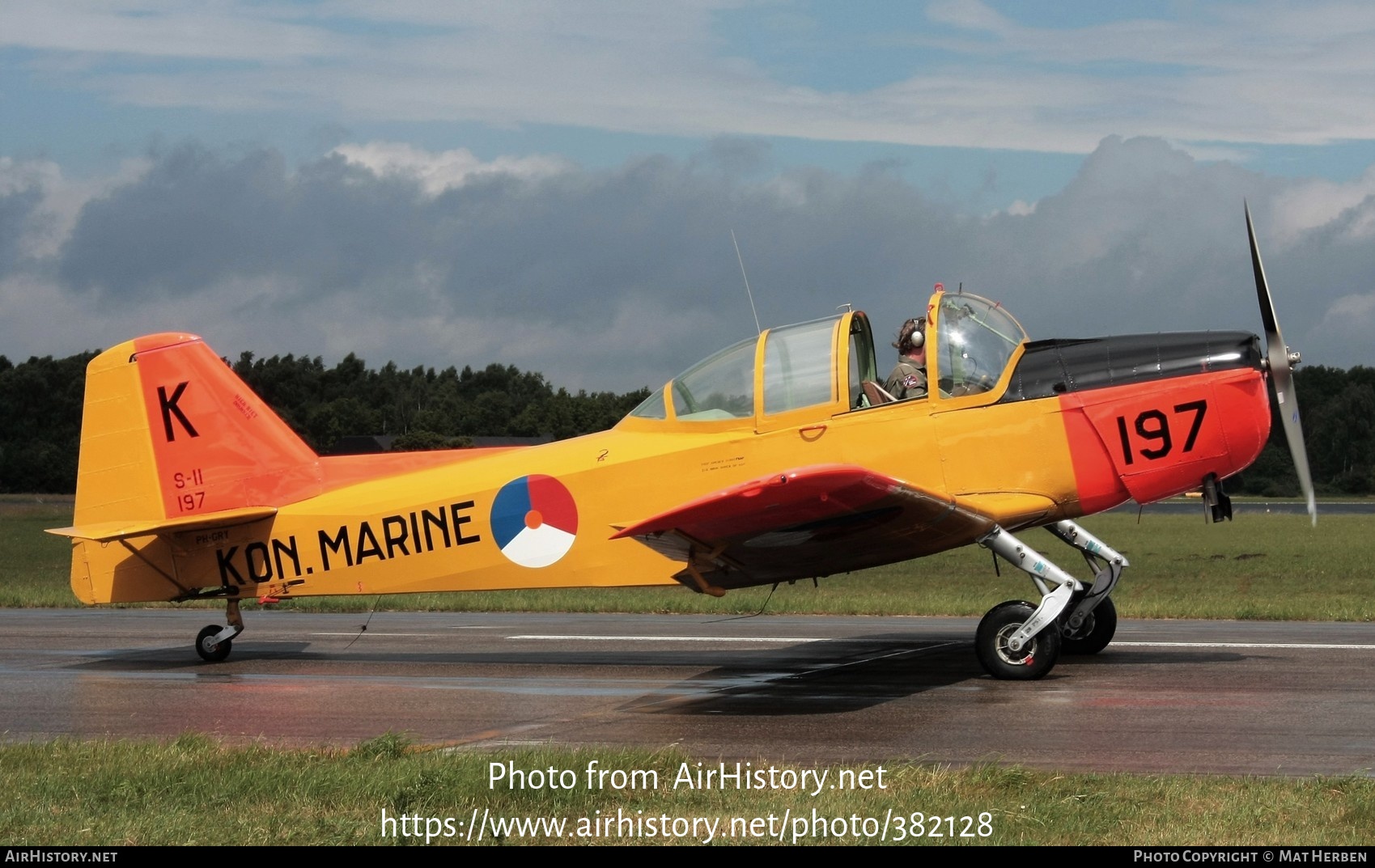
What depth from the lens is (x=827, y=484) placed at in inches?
340

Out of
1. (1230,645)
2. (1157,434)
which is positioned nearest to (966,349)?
(1157,434)

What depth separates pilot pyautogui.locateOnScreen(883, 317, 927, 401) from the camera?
10430mm

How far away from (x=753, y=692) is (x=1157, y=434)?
378 centimetres

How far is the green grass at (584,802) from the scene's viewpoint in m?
5.64

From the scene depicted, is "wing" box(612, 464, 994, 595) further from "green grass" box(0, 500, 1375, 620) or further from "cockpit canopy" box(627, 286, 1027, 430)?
"green grass" box(0, 500, 1375, 620)

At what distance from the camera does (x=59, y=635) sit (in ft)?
49.2

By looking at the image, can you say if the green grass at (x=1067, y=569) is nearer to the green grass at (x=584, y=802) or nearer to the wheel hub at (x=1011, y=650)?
the wheel hub at (x=1011, y=650)

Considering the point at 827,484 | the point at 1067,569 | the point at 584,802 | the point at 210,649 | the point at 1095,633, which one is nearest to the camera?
the point at 584,802

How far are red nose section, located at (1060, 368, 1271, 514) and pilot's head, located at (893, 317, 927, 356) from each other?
3.97 ft

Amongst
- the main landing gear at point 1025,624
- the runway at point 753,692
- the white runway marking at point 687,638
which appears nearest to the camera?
the runway at point 753,692

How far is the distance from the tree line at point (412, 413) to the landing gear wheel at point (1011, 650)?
88.8 ft

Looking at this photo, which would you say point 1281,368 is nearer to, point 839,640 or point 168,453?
point 839,640

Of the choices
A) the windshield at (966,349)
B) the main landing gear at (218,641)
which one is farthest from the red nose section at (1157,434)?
the main landing gear at (218,641)

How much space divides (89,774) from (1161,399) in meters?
7.94
